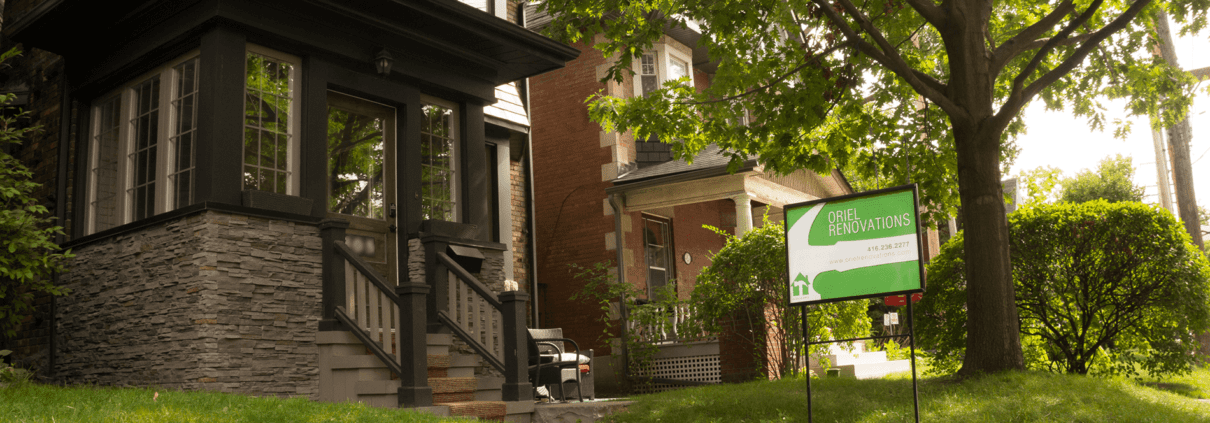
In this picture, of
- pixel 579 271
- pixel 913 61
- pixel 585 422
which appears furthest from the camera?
pixel 579 271

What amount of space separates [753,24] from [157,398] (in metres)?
5.93

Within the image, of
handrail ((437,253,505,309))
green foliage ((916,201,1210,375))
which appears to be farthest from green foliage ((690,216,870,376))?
handrail ((437,253,505,309))

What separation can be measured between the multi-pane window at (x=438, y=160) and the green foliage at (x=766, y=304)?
3.62 meters

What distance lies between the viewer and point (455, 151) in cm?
895

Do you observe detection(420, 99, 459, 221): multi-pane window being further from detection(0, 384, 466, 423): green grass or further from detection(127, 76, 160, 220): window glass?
detection(0, 384, 466, 423): green grass

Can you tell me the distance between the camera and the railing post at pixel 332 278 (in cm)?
710

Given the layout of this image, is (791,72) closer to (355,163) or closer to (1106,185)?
(355,163)

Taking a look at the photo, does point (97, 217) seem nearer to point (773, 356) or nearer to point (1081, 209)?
point (773, 356)

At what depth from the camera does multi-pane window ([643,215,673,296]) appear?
567 inches

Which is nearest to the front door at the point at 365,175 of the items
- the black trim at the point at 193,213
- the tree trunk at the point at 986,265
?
the black trim at the point at 193,213

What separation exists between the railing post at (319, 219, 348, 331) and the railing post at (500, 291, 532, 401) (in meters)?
1.36

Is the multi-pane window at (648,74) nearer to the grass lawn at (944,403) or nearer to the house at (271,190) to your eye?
the house at (271,190)

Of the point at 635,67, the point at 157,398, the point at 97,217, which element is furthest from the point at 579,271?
the point at 157,398

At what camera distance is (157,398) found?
17.9 feet
